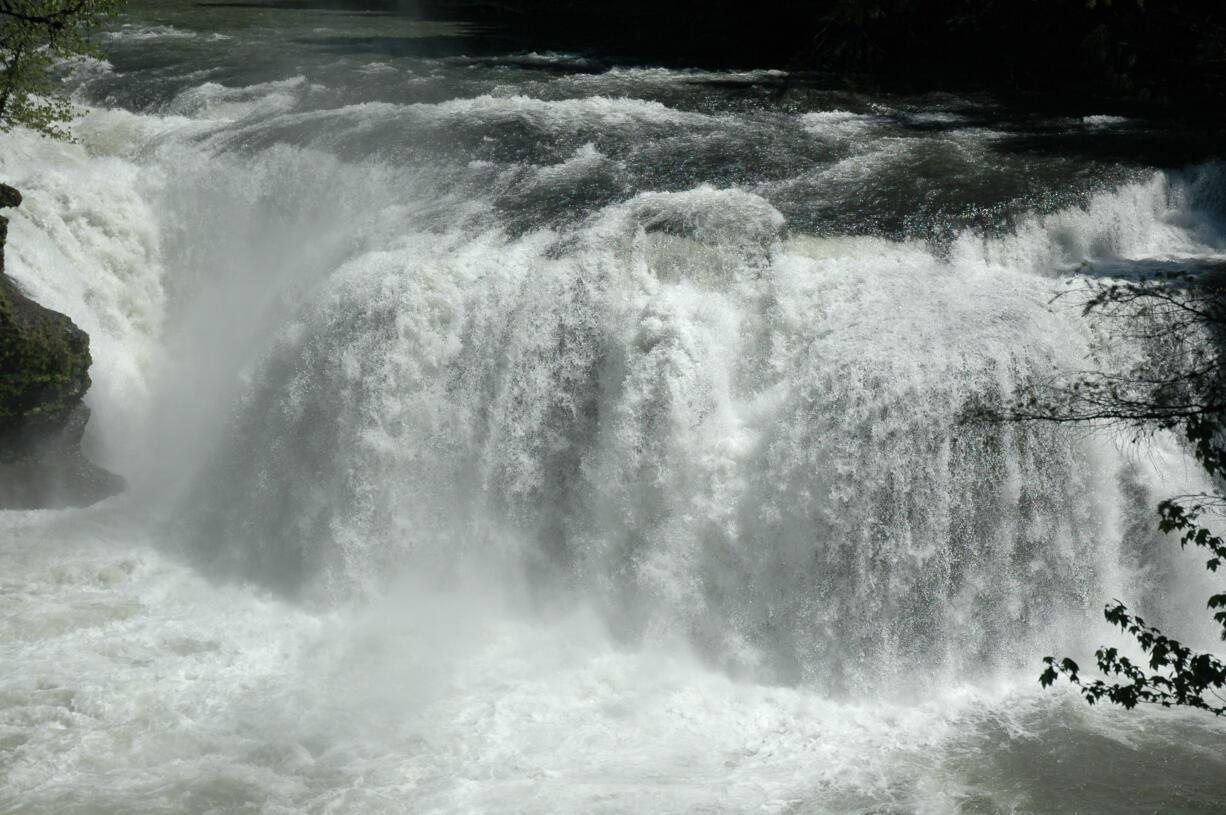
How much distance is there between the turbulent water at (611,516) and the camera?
691 centimetres

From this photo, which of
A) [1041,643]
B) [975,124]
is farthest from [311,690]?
[975,124]

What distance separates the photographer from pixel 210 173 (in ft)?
36.9

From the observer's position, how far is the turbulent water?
22.7 feet

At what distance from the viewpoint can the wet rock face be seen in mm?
9070

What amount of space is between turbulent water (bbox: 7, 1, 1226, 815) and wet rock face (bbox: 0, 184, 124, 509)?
0.84 ft

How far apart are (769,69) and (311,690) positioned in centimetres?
1078

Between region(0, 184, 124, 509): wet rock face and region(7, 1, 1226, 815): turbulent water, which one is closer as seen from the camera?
region(7, 1, 1226, 815): turbulent water

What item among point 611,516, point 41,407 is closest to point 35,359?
point 41,407

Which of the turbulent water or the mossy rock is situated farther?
the mossy rock

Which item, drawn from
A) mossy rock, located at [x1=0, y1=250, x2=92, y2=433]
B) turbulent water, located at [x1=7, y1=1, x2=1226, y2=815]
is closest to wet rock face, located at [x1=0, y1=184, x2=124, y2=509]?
mossy rock, located at [x1=0, y1=250, x2=92, y2=433]

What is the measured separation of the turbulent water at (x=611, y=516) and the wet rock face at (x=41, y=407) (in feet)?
0.84

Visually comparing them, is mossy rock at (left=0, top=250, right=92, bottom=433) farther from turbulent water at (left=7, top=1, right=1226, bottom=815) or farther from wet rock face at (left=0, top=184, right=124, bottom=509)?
turbulent water at (left=7, top=1, right=1226, bottom=815)

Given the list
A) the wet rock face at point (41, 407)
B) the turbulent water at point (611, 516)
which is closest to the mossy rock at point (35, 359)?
the wet rock face at point (41, 407)

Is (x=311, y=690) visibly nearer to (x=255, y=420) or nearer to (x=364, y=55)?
(x=255, y=420)
